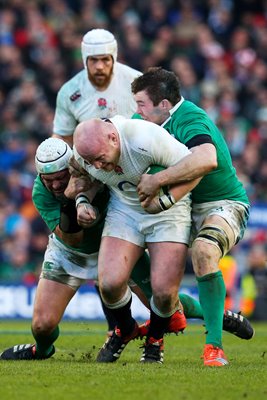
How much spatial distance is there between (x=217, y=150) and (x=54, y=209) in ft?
4.29

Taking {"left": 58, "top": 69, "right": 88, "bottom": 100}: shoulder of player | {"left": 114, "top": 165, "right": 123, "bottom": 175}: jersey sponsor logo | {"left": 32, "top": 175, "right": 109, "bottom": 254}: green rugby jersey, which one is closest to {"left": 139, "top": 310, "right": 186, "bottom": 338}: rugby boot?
{"left": 32, "top": 175, "right": 109, "bottom": 254}: green rugby jersey

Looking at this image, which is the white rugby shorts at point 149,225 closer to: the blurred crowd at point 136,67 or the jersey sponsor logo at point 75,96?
the jersey sponsor logo at point 75,96

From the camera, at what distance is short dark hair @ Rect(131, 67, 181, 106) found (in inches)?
338

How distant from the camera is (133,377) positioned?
7469 mm

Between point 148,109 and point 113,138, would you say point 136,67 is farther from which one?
point 113,138

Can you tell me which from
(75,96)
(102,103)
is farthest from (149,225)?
(75,96)

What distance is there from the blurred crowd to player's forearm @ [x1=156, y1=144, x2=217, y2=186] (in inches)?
332

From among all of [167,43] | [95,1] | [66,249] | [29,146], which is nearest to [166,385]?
[66,249]

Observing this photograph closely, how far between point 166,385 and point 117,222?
1.83 meters

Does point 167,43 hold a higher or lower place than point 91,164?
lower

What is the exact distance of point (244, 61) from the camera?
21.2 metres

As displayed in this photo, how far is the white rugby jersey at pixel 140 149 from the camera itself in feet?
26.8

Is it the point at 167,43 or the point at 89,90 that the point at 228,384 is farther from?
the point at 167,43

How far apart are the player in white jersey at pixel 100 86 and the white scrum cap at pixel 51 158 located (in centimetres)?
220
